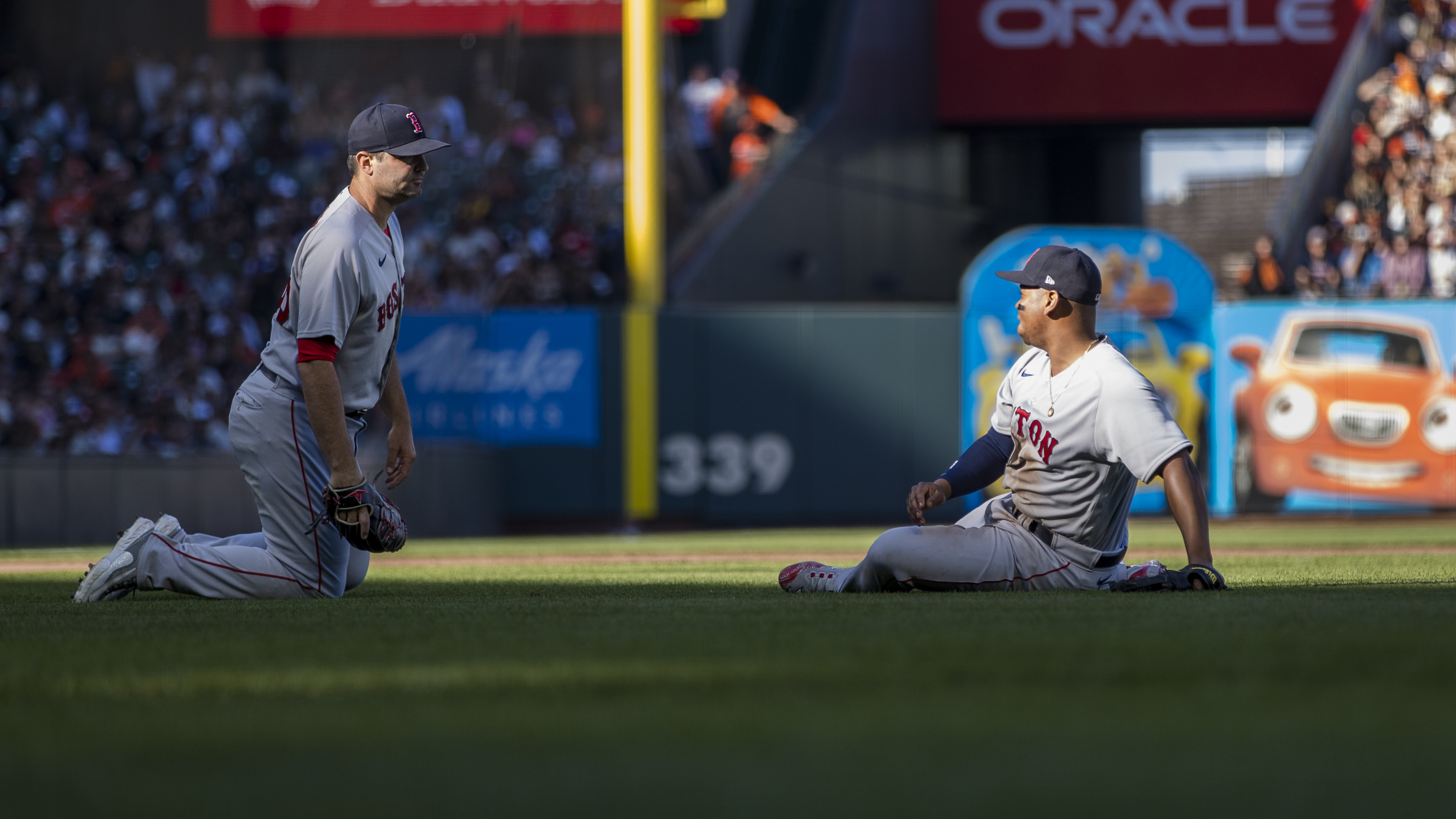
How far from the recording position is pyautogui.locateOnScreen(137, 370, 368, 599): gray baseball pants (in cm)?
516

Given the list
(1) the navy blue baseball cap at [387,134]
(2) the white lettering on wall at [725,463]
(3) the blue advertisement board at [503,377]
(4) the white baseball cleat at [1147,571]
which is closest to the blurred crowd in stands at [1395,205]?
(2) the white lettering on wall at [725,463]

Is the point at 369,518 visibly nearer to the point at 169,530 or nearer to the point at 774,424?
the point at 169,530

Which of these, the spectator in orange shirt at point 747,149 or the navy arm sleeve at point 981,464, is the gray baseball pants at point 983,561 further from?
the spectator in orange shirt at point 747,149

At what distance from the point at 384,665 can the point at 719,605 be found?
1.66 metres

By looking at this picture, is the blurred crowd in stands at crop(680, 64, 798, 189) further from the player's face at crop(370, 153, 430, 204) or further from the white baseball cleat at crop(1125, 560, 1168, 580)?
the white baseball cleat at crop(1125, 560, 1168, 580)

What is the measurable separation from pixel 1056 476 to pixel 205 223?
44.4 feet

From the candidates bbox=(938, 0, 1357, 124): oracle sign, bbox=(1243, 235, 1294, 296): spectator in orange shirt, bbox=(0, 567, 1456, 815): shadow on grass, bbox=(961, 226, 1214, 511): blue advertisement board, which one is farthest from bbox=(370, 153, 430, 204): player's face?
bbox=(938, 0, 1357, 124): oracle sign

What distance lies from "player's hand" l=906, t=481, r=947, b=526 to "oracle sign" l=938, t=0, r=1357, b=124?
61.1ft

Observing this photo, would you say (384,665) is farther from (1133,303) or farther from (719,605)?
(1133,303)

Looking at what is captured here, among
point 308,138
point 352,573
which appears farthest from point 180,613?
point 308,138

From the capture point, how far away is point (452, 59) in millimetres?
18609

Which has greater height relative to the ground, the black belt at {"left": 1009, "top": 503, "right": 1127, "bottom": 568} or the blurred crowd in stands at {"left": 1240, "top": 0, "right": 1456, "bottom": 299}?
the blurred crowd in stands at {"left": 1240, "top": 0, "right": 1456, "bottom": 299}

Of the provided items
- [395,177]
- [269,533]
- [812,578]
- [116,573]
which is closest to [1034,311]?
[812,578]

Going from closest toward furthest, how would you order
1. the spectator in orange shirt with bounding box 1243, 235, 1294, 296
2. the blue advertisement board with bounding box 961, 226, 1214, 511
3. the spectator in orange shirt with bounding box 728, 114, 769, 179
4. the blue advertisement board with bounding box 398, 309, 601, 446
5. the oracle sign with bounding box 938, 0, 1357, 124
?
the blue advertisement board with bounding box 961, 226, 1214, 511, the blue advertisement board with bounding box 398, 309, 601, 446, the spectator in orange shirt with bounding box 1243, 235, 1294, 296, the spectator in orange shirt with bounding box 728, 114, 769, 179, the oracle sign with bounding box 938, 0, 1357, 124
